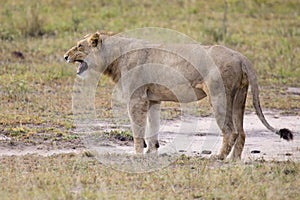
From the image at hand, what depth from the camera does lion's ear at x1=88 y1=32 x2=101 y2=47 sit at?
27.0ft

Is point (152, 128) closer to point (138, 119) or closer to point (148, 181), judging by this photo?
point (138, 119)

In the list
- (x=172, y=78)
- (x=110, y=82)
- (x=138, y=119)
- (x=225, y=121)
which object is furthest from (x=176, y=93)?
(x=110, y=82)

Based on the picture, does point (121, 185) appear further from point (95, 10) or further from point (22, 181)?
point (95, 10)

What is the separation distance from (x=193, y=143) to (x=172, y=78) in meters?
1.22

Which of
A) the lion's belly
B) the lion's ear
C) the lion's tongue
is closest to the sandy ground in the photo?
the lion's belly

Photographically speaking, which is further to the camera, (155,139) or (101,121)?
(101,121)

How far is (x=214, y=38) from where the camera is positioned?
48.7ft

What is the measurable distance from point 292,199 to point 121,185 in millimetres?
1460

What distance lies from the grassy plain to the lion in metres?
0.60

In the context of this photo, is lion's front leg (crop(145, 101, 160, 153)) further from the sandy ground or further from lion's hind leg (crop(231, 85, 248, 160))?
lion's hind leg (crop(231, 85, 248, 160))

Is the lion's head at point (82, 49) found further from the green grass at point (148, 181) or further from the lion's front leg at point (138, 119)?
the green grass at point (148, 181)

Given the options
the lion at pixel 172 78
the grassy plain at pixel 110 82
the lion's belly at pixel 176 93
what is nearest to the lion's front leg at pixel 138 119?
the lion at pixel 172 78

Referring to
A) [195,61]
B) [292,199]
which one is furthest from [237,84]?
[292,199]

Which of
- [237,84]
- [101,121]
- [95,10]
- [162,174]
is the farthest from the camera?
[95,10]
